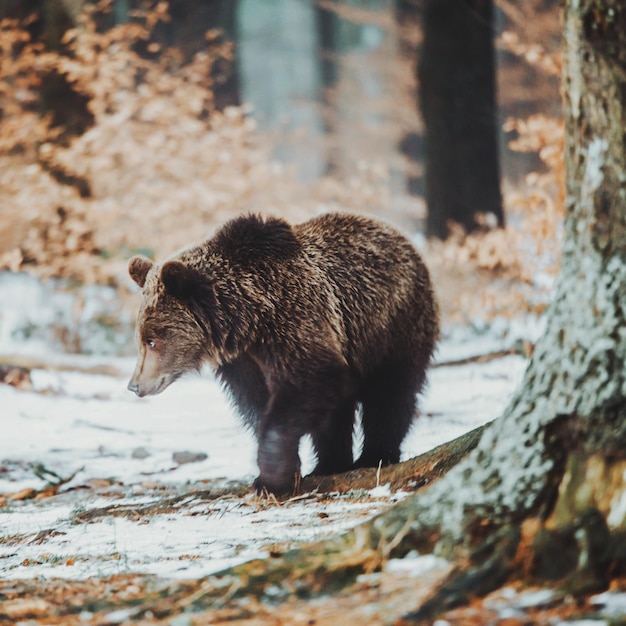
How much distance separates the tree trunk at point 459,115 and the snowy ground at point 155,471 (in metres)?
1.73

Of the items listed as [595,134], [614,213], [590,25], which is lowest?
[614,213]

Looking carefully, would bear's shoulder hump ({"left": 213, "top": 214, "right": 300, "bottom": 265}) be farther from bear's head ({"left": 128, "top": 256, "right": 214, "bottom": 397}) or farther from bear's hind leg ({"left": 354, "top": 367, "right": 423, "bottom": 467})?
bear's hind leg ({"left": 354, "top": 367, "right": 423, "bottom": 467})

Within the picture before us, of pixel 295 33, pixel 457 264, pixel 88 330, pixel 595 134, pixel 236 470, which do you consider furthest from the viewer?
pixel 295 33

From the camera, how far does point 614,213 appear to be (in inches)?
108

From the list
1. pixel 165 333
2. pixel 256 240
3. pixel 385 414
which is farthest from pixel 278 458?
pixel 256 240

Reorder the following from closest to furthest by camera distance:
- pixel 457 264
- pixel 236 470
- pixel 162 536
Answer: pixel 162 536
pixel 236 470
pixel 457 264

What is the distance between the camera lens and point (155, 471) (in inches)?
235

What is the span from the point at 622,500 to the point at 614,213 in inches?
35.0

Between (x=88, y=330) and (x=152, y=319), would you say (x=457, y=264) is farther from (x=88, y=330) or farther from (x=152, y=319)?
(x=152, y=319)

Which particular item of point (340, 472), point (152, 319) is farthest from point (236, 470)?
point (152, 319)

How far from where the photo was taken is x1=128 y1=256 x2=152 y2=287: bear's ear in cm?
495

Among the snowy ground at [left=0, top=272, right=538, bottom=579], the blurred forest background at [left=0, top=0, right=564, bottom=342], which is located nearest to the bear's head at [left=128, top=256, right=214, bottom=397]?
the snowy ground at [left=0, top=272, right=538, bottom=579]

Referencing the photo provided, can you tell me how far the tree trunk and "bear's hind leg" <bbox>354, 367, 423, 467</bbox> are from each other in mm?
5910

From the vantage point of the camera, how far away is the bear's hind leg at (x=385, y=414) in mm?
4992
